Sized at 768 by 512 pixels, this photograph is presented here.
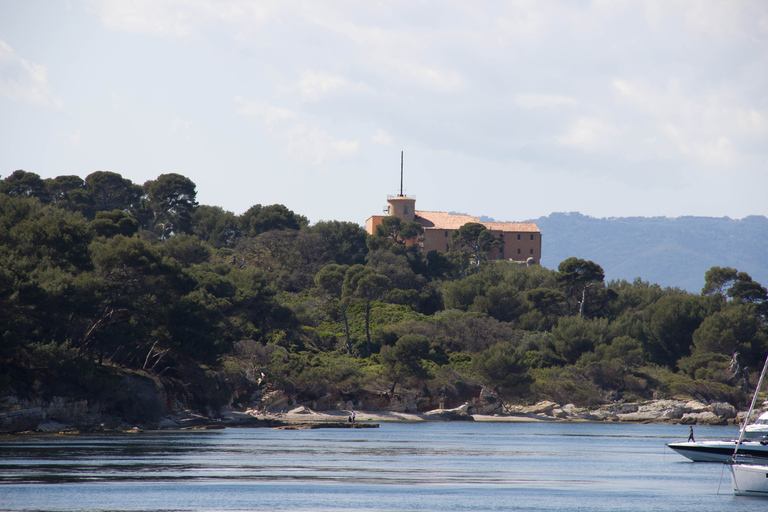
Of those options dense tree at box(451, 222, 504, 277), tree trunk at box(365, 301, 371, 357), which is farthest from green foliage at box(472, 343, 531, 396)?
dense tree at box(451, 222, 504, 277)

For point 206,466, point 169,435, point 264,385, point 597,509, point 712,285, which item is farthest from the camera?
point 712,285

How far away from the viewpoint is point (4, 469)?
33.4 meters

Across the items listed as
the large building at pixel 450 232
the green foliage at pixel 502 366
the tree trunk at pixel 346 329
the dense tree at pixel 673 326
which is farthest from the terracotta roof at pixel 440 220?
the green foliage at pixel 502 366

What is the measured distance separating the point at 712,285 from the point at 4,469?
79.7 m

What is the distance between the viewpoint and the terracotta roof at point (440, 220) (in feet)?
412

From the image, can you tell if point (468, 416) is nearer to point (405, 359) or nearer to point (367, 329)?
point (405, 359)

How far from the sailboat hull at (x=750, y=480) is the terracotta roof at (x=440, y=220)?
304ft

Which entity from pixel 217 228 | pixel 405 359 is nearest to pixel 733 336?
pixel 405 359

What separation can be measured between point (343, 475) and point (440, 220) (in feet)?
306

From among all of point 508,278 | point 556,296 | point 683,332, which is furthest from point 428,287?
point 683,332

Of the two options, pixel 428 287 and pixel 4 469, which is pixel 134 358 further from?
pixel 428 287

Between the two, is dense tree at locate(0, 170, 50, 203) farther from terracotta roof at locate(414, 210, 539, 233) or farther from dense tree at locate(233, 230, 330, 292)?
terracotta roof at locate(414, 210, 539, 233)

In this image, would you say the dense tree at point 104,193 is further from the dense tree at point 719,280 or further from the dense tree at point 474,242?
the dense tree at point 719,280

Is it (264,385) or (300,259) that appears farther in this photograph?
(300,259)
